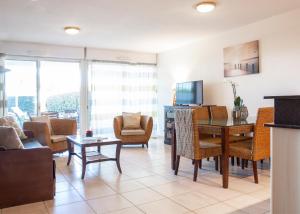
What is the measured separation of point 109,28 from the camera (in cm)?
481

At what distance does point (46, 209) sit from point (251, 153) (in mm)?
2418

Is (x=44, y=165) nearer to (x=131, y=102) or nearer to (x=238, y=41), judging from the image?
(x=238, y=41)

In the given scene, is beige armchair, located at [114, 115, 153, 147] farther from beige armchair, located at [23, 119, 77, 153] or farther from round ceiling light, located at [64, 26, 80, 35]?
round ceiling light, located at [64, 26, 80, 35]

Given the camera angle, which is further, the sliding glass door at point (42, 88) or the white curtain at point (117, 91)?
the white curtain at point (117, 91)

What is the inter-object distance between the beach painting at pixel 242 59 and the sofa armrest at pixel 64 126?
3.16 metres

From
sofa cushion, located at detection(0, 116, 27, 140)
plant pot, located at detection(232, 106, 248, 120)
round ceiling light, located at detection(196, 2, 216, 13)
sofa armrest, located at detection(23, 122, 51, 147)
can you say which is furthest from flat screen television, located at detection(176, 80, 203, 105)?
sofa cushion, located at detection(0, 116, 27, 140)

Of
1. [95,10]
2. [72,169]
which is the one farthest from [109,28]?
[72,169]

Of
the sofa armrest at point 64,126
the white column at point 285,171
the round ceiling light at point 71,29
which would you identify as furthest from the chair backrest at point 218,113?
the white column at point 285,171

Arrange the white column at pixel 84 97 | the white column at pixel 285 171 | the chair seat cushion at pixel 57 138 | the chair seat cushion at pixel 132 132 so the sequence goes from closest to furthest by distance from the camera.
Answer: the white column at pixel 285 171 < the chair seat cushion at pixel 57 138 < the chair seat cushion at pixel 132 132 < the white column at pixel 84 97

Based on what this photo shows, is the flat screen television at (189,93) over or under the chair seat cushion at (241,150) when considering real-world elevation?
over

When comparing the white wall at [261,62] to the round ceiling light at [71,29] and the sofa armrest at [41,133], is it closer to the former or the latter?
the round ceiling light at [71,29]

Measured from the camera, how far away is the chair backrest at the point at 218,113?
179 inches

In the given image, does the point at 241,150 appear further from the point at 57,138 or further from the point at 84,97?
the point at 84,97

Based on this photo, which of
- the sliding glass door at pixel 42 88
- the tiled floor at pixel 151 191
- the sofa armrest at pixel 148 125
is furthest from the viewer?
the sliding glass door at pixel 42 88
